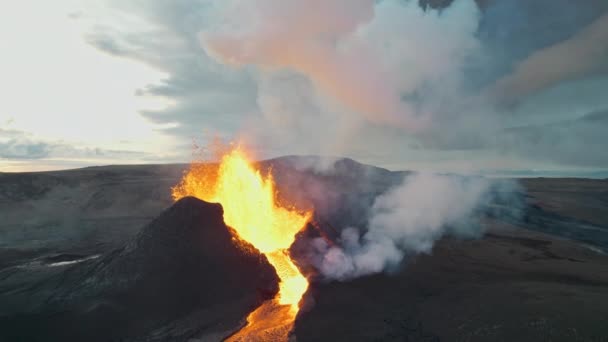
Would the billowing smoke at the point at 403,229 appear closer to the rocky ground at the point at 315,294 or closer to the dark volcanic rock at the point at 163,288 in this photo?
the rocky ground at the point at 315,294

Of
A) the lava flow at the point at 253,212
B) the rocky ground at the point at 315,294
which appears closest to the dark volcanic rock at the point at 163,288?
the rocky ground at the point at 315,294

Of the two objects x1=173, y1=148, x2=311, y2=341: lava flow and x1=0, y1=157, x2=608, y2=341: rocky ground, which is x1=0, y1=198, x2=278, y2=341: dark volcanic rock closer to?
x1=0, y1=157, x2=608, y2=341: rocky ground

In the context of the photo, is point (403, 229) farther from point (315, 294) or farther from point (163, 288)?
point (163, 288)

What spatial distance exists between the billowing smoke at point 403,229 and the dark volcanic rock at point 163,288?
386cm

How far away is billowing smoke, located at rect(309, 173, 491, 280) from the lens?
20.9m

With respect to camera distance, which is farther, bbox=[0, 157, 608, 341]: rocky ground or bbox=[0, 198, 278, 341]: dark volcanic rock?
bbox=[0, 198, 278, 341]: dark volcanic rock

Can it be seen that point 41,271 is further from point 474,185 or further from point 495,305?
point 474,185

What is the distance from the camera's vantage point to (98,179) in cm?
6588

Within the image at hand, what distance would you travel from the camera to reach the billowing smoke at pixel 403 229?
20906 mm

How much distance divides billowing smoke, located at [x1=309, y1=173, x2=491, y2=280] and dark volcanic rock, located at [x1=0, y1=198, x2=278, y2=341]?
386 centimetres

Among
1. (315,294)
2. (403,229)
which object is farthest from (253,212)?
(403,229)

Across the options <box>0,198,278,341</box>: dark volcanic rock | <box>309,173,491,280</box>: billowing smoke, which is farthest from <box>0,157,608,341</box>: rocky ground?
<box>309,173,491,280</box>: billowing smoke

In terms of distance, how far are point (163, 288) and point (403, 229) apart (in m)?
18.0

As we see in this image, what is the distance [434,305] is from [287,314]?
6.33 m
